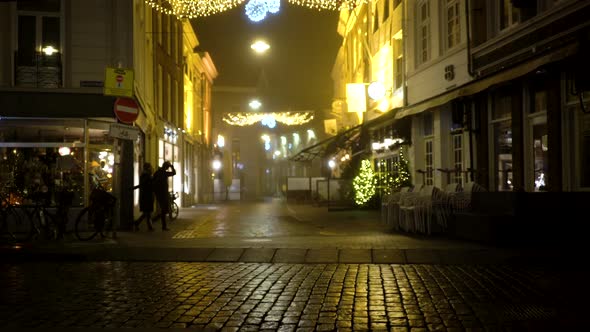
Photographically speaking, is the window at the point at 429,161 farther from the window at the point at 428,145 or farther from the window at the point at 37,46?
the window at the point at 37,46

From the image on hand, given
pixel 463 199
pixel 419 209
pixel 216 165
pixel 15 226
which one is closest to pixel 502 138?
pixel 463 199

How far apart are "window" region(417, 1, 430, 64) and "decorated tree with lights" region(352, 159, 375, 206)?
16.4 ft

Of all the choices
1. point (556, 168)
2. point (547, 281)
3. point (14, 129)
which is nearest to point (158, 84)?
point (14, 129)

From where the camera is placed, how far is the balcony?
15391 mm

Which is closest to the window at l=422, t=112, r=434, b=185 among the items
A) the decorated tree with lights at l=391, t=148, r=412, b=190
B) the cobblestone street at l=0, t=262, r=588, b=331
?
the decorated tree with lights at l=391, t=148, r=412, b=190

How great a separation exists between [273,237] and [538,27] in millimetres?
6923

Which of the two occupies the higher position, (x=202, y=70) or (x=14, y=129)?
(x=202, y=70)

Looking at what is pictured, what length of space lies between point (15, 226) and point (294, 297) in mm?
8761

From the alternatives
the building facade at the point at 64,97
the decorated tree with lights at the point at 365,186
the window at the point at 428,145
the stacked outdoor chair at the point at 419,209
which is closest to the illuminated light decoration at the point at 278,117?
the decorated tree with lights at the point at 365,186

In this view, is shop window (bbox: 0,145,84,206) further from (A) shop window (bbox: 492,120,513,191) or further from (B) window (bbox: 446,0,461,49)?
Result: (B) window (bbox: 446,0,461,49)

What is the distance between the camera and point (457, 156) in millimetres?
18016

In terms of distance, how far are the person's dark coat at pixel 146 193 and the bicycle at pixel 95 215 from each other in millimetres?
1639

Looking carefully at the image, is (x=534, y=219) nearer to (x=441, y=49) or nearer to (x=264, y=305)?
(x=264, y=305)

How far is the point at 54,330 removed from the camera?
5656 mm
